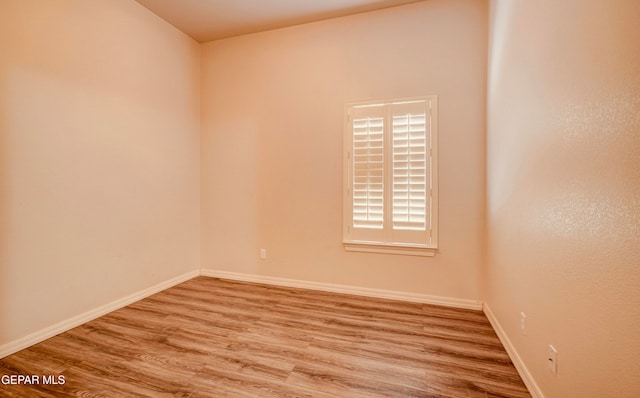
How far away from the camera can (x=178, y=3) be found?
2930 millimetres

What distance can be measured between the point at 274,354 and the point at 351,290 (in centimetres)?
133

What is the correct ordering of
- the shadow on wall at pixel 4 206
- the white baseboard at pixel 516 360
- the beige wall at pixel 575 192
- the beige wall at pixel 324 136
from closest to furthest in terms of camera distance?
the beige wall at pixel 575 192 < the white baseboard at pixel 516 360 < the shadow on wall at pixel 4 206 < the beige wall at pixel 324 136

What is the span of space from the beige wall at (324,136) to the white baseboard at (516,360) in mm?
433

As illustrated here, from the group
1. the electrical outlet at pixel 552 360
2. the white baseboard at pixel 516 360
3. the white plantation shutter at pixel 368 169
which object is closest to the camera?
the electrical outlet at pixel 552 360

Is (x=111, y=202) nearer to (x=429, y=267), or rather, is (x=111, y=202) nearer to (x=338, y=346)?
(x=338, y=346)

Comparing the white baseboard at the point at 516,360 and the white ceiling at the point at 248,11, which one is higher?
the white ceiling at the point at 248,11

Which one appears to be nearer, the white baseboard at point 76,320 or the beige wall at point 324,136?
the white baseboard at point 76,320

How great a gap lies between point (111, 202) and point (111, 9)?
1851 mm

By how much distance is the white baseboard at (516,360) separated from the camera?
1.57 meters

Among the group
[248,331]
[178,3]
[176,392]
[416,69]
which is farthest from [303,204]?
[178,3]

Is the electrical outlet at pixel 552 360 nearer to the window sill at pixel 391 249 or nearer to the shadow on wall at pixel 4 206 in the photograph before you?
the window sill at pixel 391 249

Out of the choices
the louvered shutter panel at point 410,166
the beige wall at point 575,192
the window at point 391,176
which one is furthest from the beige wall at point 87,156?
the beige wall at point 575,192

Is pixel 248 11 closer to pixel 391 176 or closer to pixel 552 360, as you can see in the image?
pixel 391 176

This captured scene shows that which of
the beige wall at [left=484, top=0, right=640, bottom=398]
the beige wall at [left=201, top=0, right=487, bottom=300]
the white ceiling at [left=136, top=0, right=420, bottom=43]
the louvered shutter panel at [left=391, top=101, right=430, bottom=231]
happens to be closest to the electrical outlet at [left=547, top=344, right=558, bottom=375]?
the beige wall at [left=484, top=0, right=640, bottom=398]
